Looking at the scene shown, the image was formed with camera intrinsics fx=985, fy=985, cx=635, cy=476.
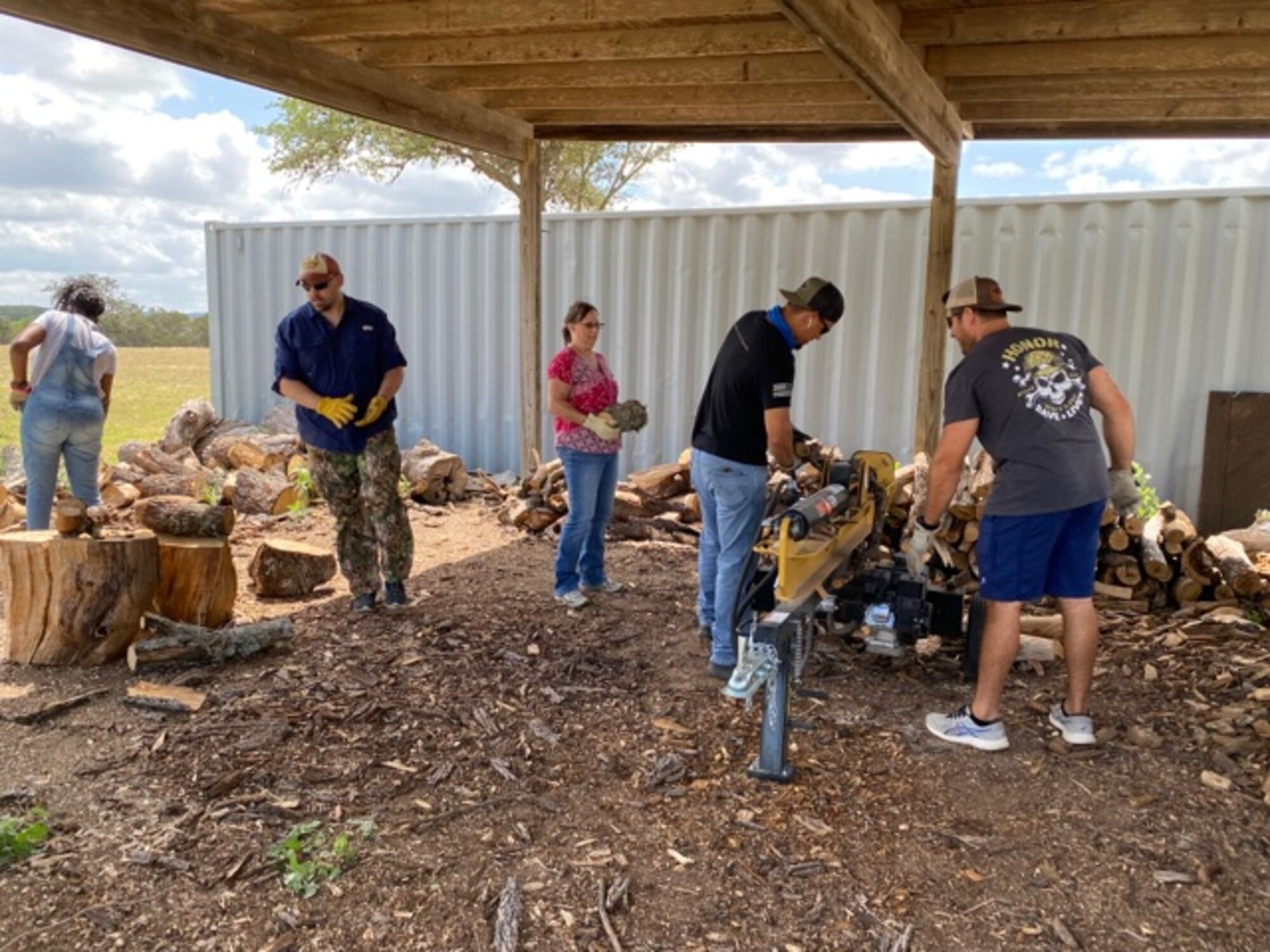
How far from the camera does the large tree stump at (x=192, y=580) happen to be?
498 centimetres

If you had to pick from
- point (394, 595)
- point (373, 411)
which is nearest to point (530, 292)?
point (373, 411)

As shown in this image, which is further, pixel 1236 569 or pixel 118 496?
pixel 118 496

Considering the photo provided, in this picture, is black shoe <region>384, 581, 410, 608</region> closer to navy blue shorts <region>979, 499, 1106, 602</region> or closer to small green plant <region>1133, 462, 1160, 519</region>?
navy blue shorts <region>979, 499, 1106, 602</region>

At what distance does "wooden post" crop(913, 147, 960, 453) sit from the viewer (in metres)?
7.14

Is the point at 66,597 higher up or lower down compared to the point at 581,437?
lower down

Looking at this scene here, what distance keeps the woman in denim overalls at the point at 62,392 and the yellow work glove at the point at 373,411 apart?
1.83 m

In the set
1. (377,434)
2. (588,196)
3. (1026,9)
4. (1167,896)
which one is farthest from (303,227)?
(588,196)

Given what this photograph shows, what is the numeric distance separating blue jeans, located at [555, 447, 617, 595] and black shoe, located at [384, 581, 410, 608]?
898mm

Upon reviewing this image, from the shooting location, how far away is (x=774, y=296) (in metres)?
8.66

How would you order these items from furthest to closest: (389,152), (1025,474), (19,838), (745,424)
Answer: (389,152)
(745,424)
(1025,474)
(19,838)

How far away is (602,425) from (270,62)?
3.06m

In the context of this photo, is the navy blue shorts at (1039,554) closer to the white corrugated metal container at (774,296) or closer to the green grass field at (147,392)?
the white corrugated metal container at (774,296)

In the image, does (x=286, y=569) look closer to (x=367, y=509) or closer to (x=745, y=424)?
(x=367, y=509)

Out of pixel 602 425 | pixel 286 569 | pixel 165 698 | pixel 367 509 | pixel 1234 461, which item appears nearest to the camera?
pixel 165 698
